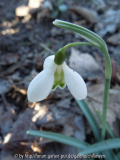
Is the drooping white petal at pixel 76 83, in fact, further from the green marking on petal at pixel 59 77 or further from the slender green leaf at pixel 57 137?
the slender green leaf at pixel 57 137

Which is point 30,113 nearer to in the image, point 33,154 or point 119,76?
point 33,154

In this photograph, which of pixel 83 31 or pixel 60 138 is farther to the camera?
pixel 60 138

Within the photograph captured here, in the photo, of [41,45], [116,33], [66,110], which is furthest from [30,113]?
[116,33]

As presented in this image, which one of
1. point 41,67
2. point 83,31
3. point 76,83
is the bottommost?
point 41,67

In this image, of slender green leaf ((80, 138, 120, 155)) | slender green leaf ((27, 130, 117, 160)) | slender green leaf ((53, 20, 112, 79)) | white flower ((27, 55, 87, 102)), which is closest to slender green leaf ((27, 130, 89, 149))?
slender green leaf ((27, 130, 117, 160))

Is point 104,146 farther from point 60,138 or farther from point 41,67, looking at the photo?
point 41,67

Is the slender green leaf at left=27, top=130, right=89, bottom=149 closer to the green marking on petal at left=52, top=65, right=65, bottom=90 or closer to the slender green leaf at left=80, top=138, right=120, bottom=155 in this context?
the slender green leaf at left=80, top=138, right=120, bottom=155

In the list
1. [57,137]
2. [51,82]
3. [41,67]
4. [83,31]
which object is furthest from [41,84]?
[41,67]

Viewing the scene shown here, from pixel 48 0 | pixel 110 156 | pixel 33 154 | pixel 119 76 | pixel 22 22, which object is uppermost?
pixel 48 0
